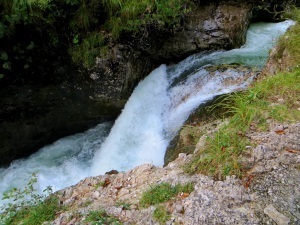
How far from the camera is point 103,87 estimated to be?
5.74 m

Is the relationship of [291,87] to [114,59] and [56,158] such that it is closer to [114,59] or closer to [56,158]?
[114,59]

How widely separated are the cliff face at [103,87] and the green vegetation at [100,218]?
3.24 m

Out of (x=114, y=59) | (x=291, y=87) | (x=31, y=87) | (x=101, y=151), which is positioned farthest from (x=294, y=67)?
(x=31, y=87)

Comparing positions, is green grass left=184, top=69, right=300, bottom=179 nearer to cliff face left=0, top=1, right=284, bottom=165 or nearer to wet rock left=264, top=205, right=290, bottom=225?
wet rock left=264, top=205, right=290, bottom=225

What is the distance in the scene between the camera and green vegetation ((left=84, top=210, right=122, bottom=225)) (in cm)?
271

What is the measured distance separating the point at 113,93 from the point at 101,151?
1.11 m

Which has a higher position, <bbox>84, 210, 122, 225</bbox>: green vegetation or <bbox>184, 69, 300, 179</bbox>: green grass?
<bbox>184, 69, 300, 179</bbox>: green grass

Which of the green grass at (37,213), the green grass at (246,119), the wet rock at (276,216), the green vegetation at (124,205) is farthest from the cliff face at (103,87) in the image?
the wet rock at (276,216)

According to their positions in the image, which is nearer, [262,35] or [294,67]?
[294,67]

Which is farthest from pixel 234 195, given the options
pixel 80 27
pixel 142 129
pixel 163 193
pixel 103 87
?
pixel 80 27

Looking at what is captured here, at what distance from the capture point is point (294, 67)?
3777 mm

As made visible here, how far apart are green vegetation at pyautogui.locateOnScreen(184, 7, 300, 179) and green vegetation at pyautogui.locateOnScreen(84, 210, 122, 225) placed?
0.84 meters

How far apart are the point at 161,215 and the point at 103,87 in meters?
3.52

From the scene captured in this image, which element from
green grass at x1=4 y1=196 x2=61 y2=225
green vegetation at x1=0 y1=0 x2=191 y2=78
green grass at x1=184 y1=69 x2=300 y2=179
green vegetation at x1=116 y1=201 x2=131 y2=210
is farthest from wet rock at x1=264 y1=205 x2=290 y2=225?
green vegetation at x1=0 y1=0 x2=191 y2=78
